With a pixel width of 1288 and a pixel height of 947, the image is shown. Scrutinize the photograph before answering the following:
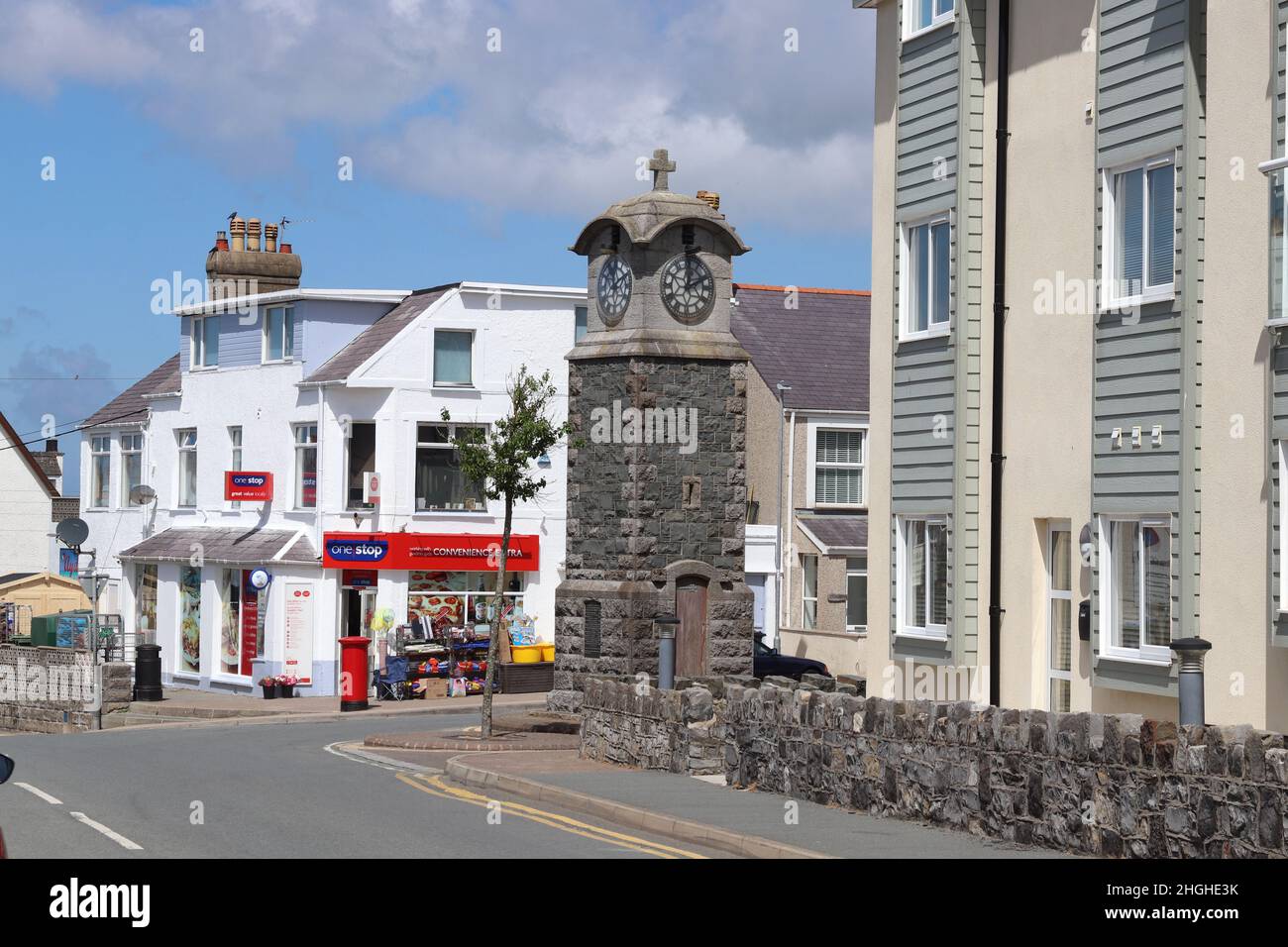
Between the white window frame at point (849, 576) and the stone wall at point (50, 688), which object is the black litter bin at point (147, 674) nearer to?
the stone wall at point (50, 688)

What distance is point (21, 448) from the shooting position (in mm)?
62219

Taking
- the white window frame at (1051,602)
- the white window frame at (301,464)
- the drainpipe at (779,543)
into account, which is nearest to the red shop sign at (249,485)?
the white window frame at (301,464)

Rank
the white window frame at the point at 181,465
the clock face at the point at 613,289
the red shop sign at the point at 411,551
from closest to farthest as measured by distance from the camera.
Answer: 1. the clock face at the point at 613,289
2. the red shop sign at the point at 411,551
3. the white window frame at the point at 181,465

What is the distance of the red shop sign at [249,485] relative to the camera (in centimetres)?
4269

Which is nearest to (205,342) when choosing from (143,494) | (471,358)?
(143,494)

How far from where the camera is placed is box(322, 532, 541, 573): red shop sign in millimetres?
40250

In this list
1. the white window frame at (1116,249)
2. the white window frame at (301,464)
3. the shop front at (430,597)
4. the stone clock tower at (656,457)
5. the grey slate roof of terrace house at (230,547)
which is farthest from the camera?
the white window frame at (301,464)

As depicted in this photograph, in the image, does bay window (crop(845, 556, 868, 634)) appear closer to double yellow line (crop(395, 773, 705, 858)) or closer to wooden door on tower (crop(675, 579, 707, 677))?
wooden door on tower (crop(675, 579, 707, 677))

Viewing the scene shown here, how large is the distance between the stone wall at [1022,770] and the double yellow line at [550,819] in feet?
7.61

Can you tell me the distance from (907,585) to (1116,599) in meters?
3.69

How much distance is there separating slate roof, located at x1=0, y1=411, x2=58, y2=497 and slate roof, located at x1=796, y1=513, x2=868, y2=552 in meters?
30.7

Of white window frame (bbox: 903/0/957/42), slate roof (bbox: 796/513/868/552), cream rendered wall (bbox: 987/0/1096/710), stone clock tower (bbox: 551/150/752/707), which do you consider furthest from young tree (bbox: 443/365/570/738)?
slate roof (bbox: 796/513/868/552)
